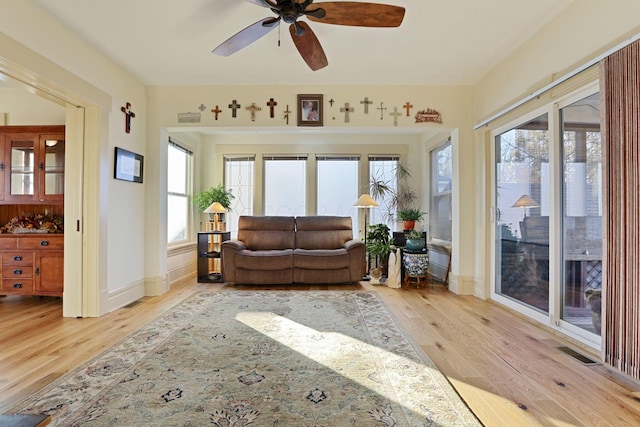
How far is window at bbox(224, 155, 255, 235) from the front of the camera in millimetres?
5997

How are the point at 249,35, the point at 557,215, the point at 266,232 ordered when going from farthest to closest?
the point at 266,232, the point at 557,215, the point at 249,35

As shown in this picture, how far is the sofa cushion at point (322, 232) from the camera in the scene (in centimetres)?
529

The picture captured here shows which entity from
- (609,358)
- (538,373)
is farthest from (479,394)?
(609,358)

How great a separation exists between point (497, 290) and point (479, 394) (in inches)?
91.4

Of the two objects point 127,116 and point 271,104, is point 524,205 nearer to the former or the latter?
point 271,104

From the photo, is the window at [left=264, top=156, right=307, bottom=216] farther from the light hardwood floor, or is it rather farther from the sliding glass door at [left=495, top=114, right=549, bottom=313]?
the sliding glass door at [left=495, top=114, right=549, bottom=313]

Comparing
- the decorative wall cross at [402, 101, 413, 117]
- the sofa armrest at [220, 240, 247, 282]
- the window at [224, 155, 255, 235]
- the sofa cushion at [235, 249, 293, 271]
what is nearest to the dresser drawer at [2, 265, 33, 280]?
the sofa armrest at [220, 240, 247, 282]

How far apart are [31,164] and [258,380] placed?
12.2 ft

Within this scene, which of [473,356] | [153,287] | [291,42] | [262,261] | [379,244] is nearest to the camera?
[473,356]

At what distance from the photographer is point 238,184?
19.7ft

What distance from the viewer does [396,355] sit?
2314mm

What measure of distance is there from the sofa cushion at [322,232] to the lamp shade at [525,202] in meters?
2.55

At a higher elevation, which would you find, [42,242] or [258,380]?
[42,242]

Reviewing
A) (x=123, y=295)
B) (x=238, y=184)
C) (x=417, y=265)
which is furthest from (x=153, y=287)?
(x=417, y=265)
